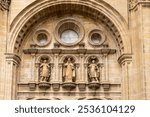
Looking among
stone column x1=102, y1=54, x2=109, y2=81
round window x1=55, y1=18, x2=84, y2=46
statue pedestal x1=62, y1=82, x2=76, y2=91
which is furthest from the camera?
round window x1=55, y1=18, x2=84, y2=46

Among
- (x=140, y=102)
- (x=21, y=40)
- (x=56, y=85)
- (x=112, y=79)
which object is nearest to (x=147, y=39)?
(x=112, y=79)

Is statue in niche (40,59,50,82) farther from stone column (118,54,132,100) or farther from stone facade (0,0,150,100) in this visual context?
stone column (118,54,132,100)

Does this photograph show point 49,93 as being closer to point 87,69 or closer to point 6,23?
point 87,69

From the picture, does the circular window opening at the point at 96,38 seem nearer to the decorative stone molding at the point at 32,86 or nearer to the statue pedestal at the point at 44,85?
the statue pedestal at the point at 44,85

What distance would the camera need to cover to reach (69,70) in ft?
64.3

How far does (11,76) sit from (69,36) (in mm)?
4140

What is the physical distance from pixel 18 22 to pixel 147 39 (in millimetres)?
6742

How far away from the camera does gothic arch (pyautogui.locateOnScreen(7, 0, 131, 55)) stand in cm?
1941

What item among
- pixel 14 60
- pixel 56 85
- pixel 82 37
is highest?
pixel 82 37

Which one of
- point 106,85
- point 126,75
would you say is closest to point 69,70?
point 106,85

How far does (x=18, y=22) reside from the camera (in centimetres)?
1962

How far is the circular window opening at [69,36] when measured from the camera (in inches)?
813

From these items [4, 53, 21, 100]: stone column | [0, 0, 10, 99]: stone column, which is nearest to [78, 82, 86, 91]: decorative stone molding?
[4, 53, 21, 100]: stone column

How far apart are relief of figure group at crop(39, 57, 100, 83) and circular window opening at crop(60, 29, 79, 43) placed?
114 cm
